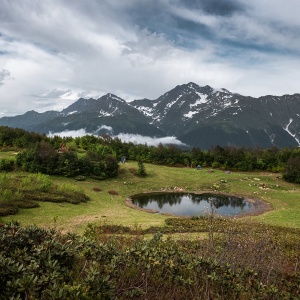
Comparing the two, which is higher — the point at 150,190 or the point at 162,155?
the point at 162,155

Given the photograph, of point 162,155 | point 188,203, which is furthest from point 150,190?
point 162,155

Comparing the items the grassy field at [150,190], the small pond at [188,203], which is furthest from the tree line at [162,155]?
the small pond at [188,203]

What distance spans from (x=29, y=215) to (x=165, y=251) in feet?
64.6

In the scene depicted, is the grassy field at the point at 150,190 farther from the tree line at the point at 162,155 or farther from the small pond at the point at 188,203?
the tree line at the point at 162,155

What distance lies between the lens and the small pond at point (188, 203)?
3383cm

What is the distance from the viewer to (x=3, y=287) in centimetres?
378

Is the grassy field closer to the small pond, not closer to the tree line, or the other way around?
the small pond

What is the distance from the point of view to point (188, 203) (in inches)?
1513

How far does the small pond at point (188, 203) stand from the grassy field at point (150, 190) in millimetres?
2058

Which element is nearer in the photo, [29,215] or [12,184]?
[29,215]

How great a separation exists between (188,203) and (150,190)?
23.6 feet

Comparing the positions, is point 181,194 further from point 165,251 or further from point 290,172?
point 165,251

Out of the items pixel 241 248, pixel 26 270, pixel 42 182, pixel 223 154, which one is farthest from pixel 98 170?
pixel 26 270

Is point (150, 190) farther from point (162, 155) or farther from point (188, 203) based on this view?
point (162, 155)
